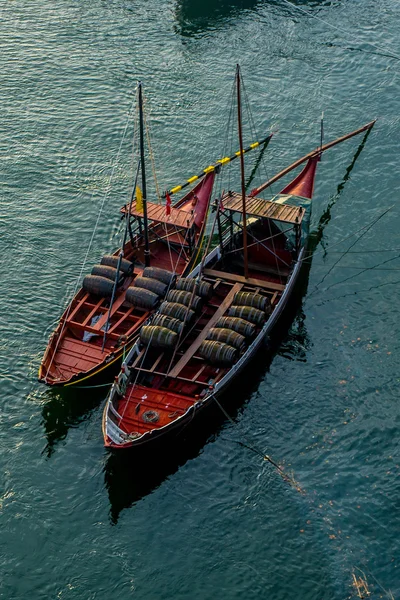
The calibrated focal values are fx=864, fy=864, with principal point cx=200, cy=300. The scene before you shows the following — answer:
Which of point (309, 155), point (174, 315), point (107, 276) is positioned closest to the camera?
point (174, 315)

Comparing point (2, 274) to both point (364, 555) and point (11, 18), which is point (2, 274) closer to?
point (364, 555)

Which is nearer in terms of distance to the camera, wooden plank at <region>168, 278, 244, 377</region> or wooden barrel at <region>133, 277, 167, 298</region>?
wooden plank at <region>168, 278, 244, 377</region>

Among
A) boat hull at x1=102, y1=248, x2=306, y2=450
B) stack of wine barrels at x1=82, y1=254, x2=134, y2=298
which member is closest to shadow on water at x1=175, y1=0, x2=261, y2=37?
boat hull at x1=102, y1=248, x2=306, y2=450

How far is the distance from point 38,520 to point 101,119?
4715cm

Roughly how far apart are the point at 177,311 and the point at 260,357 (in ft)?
23.6

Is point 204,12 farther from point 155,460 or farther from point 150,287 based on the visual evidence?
point 155,460

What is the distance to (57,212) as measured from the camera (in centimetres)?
7606

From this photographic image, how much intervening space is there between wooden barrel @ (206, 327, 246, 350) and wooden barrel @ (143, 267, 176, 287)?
615cm

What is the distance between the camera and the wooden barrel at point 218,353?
56844 millimetres

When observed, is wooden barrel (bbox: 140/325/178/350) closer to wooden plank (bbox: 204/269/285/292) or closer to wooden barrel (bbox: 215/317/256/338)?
wooden barrel (bbox: 215/317/256/338)

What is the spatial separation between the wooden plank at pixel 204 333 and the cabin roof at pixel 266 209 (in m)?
5.56

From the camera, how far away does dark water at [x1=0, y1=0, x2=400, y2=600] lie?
49.9m

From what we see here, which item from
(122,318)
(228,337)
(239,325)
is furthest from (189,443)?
(122,318)

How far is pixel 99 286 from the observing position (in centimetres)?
6194
